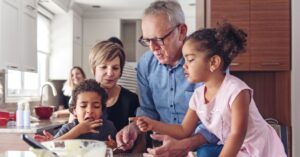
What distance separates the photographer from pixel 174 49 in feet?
5.38

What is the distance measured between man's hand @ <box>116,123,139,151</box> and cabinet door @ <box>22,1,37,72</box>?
3.50m

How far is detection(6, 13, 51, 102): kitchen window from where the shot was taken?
193 inches

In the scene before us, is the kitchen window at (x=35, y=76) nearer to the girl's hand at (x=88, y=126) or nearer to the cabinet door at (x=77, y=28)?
the cabinet door at (x=77, y=28)

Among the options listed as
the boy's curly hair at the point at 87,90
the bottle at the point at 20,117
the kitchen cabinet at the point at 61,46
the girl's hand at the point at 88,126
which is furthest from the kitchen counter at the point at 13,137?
the kitchen cabinet at the point at 61,46

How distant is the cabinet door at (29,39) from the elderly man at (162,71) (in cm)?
322

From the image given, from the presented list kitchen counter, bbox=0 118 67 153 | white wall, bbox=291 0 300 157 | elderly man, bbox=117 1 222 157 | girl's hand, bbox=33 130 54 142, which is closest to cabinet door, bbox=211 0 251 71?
white wall, bbox=291 0 300 157

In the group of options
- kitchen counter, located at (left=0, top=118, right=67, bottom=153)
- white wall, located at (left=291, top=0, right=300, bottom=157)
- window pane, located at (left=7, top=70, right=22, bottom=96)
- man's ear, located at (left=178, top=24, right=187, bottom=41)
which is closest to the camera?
man's ear, located at (left=178, top=24, right=187, bottom=41)

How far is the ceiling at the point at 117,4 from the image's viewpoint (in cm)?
688

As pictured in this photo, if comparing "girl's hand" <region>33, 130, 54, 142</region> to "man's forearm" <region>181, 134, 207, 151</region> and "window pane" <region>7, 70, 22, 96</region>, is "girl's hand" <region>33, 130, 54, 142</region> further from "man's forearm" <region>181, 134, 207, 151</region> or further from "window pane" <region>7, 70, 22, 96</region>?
"window pane" <region>7, 70, 22, 96</region>

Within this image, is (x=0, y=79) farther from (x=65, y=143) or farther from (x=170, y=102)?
(x=65, y=143)

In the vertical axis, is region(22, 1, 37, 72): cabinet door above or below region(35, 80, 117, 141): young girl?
above

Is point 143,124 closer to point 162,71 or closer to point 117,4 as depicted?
point 162,71

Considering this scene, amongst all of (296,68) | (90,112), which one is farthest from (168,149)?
(296,68)

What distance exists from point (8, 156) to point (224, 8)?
2.84 metres
